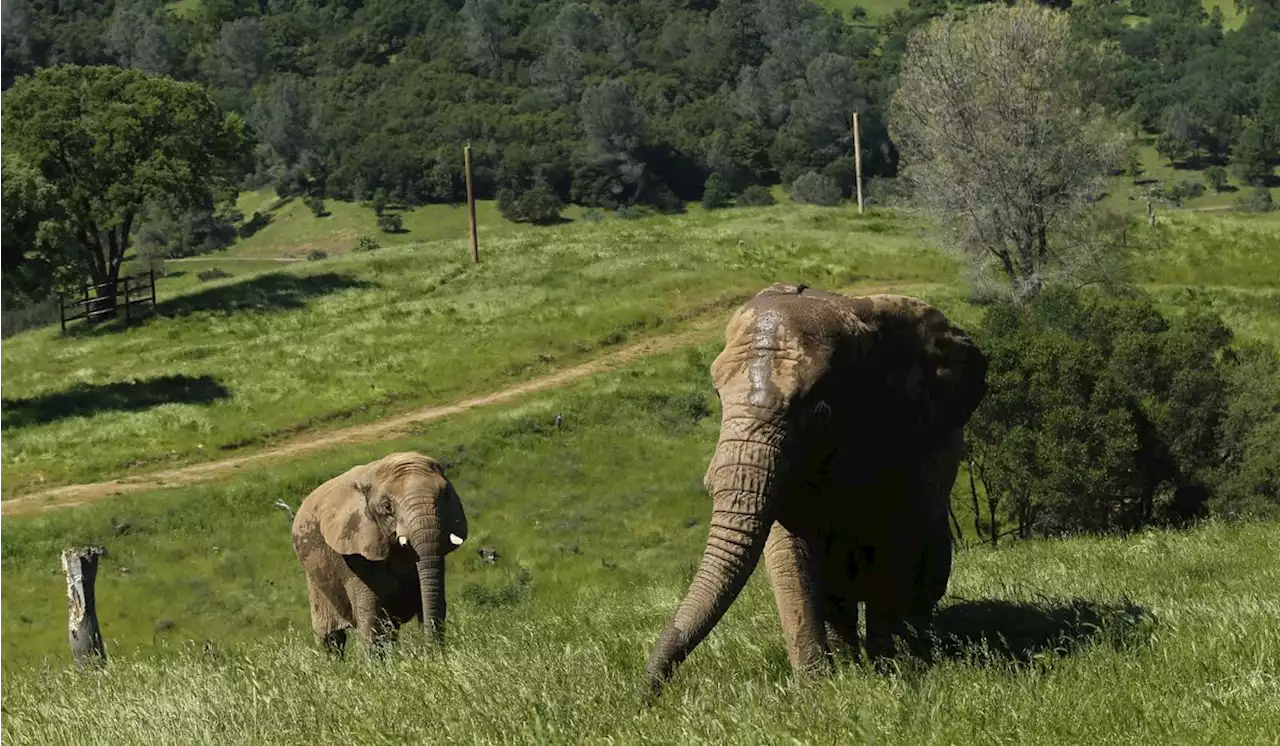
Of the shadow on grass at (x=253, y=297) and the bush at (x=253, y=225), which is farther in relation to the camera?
the bush at (x=253, y=225)

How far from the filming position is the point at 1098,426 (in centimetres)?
2522

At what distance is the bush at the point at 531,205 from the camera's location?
120m

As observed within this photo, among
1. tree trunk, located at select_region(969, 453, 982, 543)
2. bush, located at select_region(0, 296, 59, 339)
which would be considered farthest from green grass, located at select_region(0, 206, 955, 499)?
bush, located at select_region(0, 296, 59, 339)

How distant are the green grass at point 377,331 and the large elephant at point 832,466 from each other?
29993 millimetres

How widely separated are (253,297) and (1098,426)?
118 feet

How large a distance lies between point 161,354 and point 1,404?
5873 millimetres

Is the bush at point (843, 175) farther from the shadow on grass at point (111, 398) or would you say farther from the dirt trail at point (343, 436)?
the shadow on grass at point (111, 398)

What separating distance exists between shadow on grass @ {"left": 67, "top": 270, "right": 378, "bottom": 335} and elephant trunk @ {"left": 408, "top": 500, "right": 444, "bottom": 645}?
3914 cm

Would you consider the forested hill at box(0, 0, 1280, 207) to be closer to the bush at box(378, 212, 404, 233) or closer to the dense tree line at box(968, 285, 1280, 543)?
the bush at box(378, 212, 404, 233)

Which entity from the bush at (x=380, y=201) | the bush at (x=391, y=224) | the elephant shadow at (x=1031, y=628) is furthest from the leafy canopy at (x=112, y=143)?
the bush at (x=380, y=201)

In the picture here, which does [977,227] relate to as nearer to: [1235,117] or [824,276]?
[824,276]

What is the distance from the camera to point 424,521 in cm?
1362

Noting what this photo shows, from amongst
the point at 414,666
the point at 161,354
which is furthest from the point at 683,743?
the point at 161,354

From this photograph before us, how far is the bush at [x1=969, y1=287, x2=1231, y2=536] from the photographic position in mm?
25141
